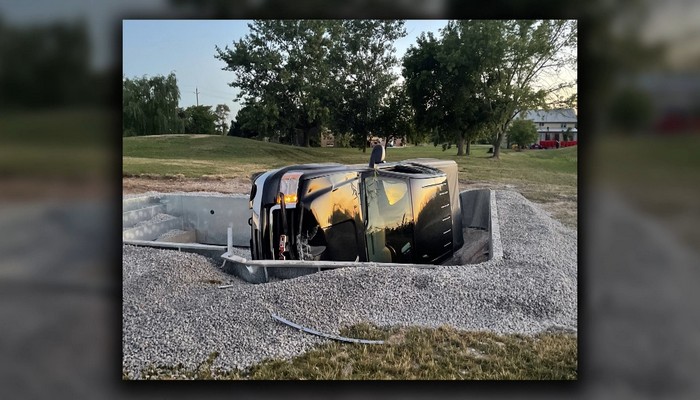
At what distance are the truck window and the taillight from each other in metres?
0.52

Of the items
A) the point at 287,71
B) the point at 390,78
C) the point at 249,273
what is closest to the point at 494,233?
the point at 390,78

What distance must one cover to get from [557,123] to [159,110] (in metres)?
2.98

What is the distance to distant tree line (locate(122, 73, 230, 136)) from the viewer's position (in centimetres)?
378

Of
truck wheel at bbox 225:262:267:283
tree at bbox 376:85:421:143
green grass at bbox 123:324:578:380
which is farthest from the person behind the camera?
tree at bbox 376:85:421:143

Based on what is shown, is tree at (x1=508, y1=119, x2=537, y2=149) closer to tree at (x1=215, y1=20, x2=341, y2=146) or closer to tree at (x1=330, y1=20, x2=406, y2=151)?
tree at (x1=330, y1=20, x2=406, y2=151)

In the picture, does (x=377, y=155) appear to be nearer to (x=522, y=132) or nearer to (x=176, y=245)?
(x=522, y=132)

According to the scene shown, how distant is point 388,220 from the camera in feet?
12.6

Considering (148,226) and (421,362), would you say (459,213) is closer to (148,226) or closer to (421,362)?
(421,362)

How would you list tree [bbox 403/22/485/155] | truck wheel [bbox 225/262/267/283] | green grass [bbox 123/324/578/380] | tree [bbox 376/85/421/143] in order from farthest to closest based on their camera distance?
tree [bbox 376/85/421/143]
tree [bbox 403/22/485/155]
truck wheel [bbox 225/262/267/283]
green grass [bbox 123/324/578/380]

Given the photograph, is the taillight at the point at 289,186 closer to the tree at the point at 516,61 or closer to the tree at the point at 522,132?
the tree at the point at 516,61

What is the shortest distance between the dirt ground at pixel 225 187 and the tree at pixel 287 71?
1.90 ft
